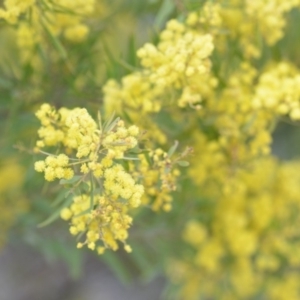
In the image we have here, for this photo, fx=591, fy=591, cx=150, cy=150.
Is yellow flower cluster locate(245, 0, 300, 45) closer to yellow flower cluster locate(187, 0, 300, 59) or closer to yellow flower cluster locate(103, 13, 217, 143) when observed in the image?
yellow flower cluster locate(187, 0, 300, 59)

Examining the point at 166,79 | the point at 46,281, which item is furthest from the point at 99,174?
the point at 46,281

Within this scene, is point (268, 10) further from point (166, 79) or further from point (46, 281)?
point (46, 281)

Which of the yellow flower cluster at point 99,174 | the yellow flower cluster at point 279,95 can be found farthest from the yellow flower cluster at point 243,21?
the yellow flower cluster at point 99,174

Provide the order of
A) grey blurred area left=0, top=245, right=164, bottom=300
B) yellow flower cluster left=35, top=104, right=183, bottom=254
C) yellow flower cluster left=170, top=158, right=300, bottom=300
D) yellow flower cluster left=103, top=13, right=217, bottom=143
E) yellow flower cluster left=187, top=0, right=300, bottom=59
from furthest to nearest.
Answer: grey blurred area left=0, top=245, right=164, bottom=300
yellow flower cluster left=170, top=158, right=300, bottom=300
yellow flower cluster left=187, top=0, right=300, bottom=59
yellow flower cluster left=103, top=13, right=217, bottom=143
yellow flower cluster left=35, top=104, right=183, bottom=254

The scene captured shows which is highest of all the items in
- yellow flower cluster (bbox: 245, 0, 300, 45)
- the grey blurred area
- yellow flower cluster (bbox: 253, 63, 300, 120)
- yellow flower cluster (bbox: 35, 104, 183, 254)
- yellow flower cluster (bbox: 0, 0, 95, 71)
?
the grey blurred area

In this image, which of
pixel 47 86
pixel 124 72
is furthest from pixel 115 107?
pixel 47 86

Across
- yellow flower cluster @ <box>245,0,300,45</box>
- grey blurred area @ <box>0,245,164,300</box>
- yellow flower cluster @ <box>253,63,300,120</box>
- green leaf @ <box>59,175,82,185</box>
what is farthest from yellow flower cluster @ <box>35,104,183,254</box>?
grey blurred area @ <box>0,245,164,300</box>

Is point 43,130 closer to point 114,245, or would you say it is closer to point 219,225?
point 114,245
